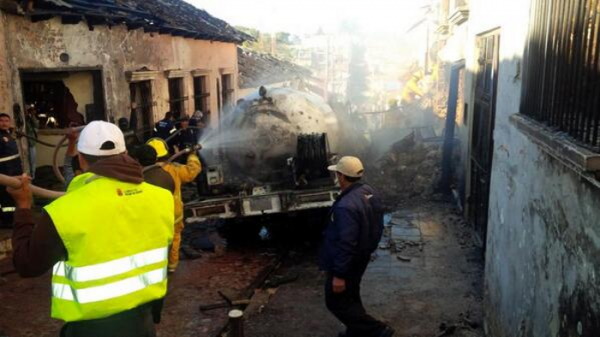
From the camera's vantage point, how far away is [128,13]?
1019cm

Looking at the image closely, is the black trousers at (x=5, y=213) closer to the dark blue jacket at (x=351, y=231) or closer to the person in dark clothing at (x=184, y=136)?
the person in dark clothing at (x=184, y=136)

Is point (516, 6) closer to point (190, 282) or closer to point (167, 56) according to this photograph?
point (190, 282)

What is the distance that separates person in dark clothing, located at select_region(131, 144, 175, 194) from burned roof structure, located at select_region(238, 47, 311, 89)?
47.2ft

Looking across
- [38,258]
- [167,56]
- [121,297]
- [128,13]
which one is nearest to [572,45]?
[121,297]

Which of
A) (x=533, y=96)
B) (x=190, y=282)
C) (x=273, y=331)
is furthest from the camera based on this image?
(x=190, y=282)

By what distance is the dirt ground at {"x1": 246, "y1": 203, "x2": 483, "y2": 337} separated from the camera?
5.31 metres

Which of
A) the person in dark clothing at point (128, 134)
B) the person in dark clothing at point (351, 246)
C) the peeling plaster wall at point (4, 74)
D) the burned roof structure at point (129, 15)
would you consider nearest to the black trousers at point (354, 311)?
the person in dark clothing at point (351, 246)

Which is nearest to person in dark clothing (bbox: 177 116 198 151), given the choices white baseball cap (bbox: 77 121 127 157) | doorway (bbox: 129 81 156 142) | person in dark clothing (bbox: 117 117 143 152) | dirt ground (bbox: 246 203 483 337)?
person in dark clothing (bbox: 117 117 143 152)

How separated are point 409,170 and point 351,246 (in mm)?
8086

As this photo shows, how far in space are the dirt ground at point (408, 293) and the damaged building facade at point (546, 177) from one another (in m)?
0.74

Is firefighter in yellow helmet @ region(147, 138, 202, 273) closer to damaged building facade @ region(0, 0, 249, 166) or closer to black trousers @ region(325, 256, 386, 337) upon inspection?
black trousers @ region(325, 256, 386, 337)

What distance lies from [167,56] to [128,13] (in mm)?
2701

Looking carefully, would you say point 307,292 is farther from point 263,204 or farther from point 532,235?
point 532,235

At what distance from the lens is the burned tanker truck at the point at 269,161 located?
7.54 meters
